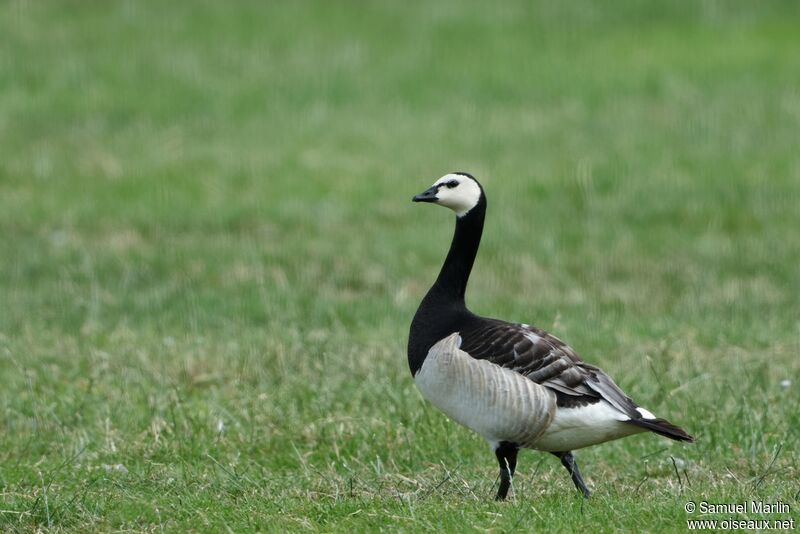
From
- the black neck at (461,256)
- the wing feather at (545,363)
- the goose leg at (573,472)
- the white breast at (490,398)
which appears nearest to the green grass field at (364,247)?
the goose leg at (573,472)

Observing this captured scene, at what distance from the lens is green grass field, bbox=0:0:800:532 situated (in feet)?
24.5

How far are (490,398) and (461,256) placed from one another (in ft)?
3.91

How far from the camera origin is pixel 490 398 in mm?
6754

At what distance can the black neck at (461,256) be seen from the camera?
760cm

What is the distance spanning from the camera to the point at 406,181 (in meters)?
16.4

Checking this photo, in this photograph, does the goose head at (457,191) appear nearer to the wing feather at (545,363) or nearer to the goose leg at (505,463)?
the wing feather at (545,363)

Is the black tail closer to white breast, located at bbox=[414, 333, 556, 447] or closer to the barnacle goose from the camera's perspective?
the barnacle goose

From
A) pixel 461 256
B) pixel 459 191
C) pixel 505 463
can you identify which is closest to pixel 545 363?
pixel 505 463

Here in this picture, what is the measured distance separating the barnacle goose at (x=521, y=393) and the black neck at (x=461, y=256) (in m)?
0.40

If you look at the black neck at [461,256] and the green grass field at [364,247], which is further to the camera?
the black neck at [461,256]

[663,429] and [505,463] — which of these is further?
[505,463]

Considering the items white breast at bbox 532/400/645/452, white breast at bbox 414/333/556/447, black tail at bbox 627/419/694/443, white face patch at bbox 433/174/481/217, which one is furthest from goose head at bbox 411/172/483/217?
black tail at bbox 627/419/694/443

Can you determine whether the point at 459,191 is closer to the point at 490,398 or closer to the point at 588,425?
the point at 490,398

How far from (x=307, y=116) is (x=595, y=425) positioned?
41.4ft
